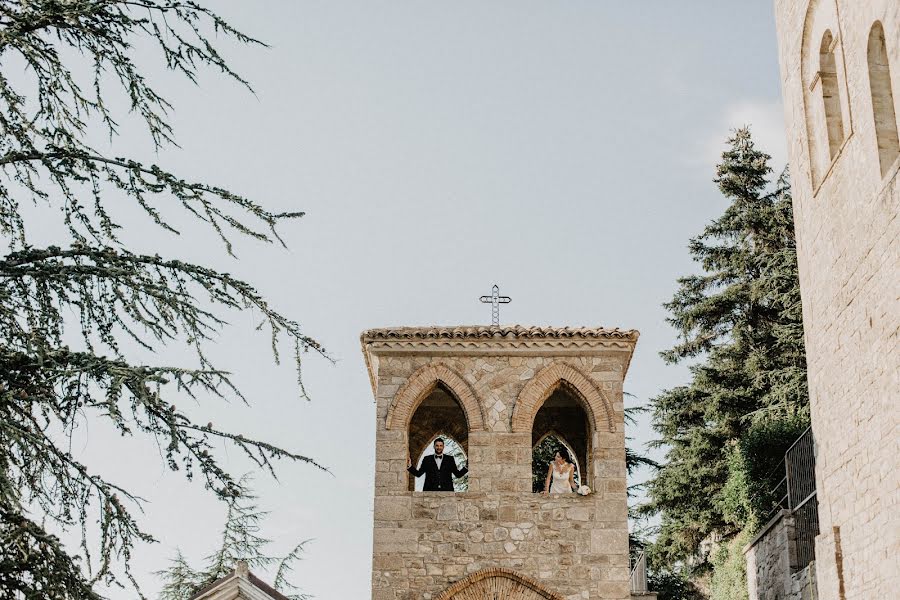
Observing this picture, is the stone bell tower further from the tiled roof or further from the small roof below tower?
the small roof below tower

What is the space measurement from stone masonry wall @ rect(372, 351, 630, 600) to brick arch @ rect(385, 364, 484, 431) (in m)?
0.07

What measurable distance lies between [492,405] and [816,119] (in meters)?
5.31

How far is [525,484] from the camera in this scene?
14227mm

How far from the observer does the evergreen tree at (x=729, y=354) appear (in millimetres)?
23188

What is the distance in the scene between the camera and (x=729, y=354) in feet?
80.1

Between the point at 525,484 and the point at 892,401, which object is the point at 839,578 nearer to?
the point at 892,401

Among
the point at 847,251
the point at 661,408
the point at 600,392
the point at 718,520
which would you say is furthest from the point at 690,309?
the point at 847,251

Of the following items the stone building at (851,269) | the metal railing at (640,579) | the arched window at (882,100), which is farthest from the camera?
the metal railing at (640,579)

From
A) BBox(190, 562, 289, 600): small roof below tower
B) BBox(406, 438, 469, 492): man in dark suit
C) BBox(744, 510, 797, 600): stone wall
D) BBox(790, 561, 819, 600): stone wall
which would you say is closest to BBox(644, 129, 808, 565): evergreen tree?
BBox(744, 510, 797, 600): stone wall

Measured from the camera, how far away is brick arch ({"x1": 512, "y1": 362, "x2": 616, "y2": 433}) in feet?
47.4

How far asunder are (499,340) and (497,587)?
306cm

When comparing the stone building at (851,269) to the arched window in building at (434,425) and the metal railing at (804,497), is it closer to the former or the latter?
the metal railing at (804,497)

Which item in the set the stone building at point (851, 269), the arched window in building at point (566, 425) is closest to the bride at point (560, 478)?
the arched window in building at point (566, 425)

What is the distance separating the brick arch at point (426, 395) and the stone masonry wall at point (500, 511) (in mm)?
69
